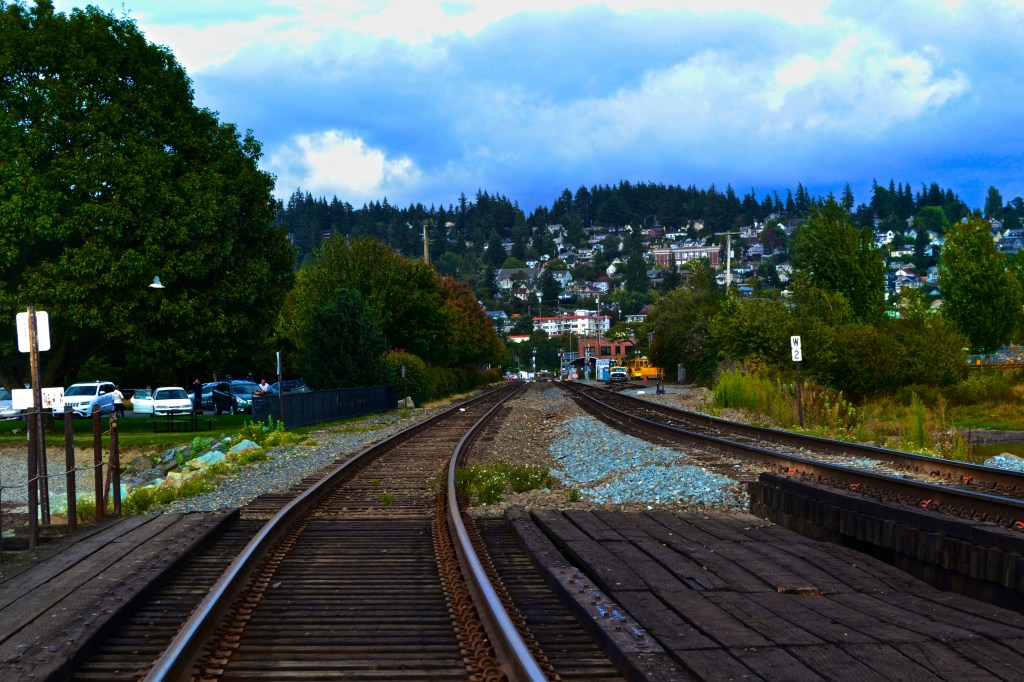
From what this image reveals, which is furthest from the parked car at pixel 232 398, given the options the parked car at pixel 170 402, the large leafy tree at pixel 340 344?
the large leafy tree at pixel 340 344

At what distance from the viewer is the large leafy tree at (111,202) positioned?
96.6 ft

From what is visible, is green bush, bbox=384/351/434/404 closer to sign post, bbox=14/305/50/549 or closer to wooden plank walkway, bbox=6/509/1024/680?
sign post, bbox=14/305/50/549

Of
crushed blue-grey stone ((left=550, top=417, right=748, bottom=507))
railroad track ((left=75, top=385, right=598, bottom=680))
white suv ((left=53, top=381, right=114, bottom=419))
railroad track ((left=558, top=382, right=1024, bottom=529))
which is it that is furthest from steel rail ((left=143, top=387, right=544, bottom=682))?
white suv ((left=53, top=381, right=114, bottom=419))

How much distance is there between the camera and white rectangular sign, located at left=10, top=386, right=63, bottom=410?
10.7m

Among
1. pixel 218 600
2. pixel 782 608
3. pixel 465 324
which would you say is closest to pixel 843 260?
pixel 465 324

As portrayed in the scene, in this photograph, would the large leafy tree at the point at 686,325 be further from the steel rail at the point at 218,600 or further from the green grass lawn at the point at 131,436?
the steel rail at the point at 218,600

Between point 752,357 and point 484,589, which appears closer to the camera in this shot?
point 484,589

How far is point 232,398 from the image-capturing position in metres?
48.2

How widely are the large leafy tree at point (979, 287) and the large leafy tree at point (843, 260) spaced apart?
898cm

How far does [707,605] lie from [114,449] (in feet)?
25.3

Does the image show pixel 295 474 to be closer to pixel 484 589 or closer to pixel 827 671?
pixel 484 589

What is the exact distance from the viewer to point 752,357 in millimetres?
38594

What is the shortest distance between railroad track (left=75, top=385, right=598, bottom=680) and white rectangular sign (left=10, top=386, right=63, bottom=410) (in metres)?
2.66

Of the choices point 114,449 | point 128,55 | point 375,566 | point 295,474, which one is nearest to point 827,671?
point 375,566
